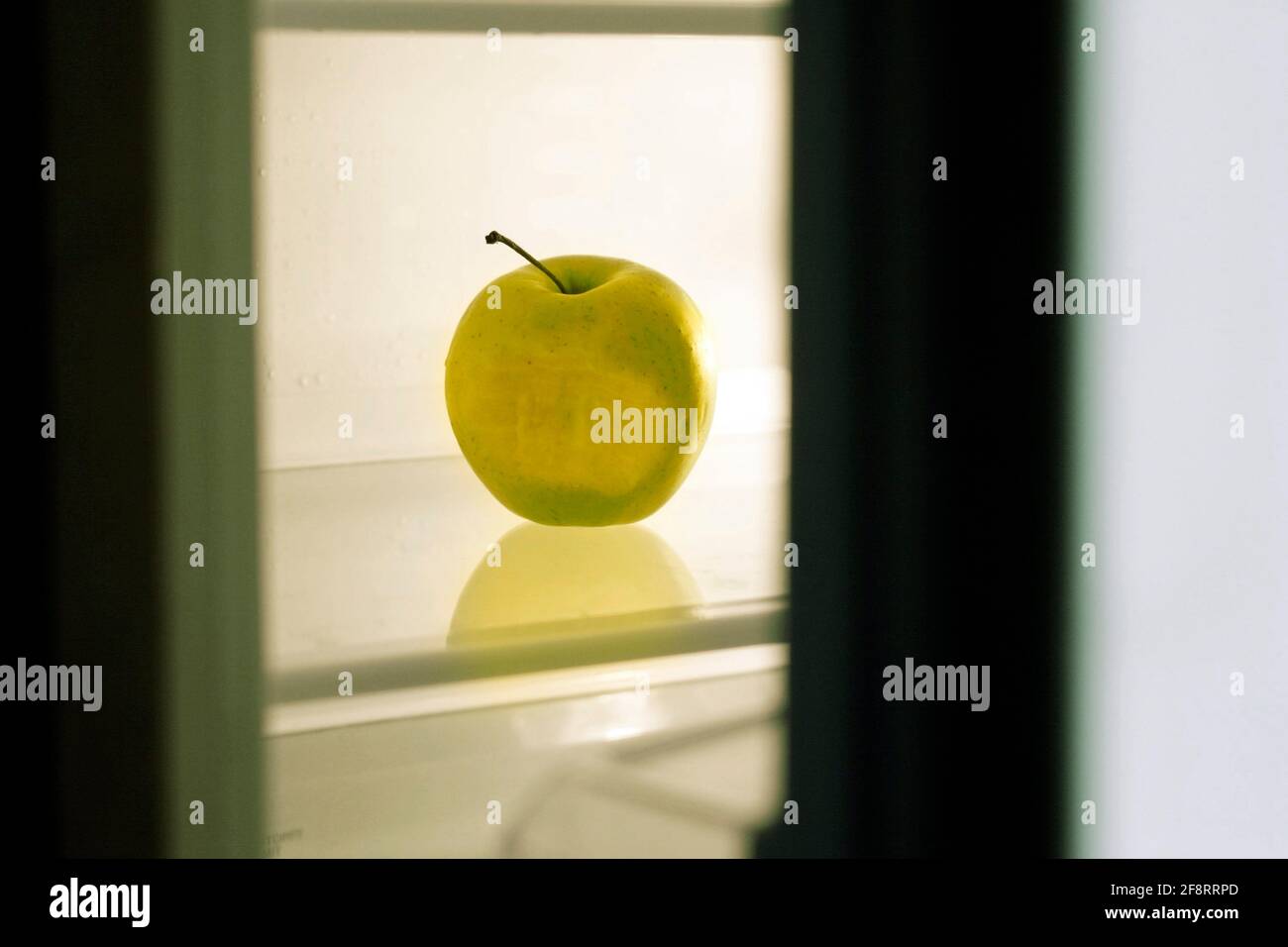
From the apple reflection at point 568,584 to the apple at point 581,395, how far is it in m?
0.02

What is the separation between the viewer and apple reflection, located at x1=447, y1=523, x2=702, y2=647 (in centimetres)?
63

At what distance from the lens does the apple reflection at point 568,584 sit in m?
0.63

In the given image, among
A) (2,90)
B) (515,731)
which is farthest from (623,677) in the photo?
(2,90)

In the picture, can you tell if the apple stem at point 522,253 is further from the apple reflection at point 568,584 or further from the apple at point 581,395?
the apple reflection at point 568,584

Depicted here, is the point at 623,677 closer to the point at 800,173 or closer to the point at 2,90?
the point at 800,173

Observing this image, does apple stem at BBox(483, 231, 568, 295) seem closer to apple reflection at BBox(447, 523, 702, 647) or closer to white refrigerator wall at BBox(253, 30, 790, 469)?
white refrigerator wall at BBox(253, 30, 790, 469)

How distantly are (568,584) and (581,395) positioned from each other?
0.12 meters

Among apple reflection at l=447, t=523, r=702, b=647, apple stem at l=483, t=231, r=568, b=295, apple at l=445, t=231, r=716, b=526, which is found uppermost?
apple stem at l=483, t=231, r=568, b=295

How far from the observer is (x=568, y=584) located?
664 millimetres

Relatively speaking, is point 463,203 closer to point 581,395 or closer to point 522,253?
point 522,253

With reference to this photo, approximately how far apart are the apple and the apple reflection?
0.7 inches

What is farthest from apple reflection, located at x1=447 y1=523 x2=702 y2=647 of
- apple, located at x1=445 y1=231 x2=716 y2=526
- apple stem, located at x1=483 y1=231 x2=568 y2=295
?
apple stem, located at x1=483 y1=231 x2=568 y2=295

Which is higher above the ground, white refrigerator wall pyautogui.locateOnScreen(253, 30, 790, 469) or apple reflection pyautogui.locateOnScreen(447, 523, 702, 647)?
white refrigerator wall pyautogui.locateOnScreen(253, 30, 790, 469)

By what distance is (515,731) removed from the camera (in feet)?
1.90
